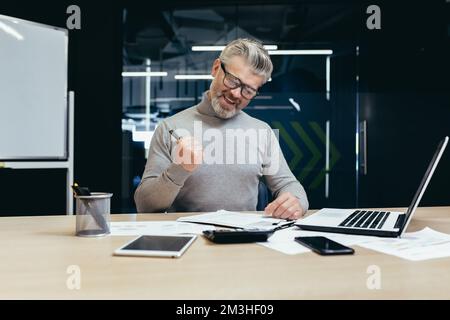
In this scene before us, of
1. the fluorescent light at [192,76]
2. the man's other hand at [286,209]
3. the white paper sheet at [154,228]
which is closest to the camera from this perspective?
the white paper sheet at [154,228]

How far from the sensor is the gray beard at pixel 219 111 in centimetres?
198

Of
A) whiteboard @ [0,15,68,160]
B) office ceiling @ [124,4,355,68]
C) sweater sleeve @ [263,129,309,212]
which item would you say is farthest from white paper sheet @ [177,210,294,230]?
office ceiling @ [124,4,355,68]

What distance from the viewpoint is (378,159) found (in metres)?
4.25

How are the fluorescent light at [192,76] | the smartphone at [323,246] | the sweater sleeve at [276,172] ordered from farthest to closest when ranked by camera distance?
the fluorescent light at [192,76]
the sweater sleeve at [276,172]
the smartphone at [323,246]

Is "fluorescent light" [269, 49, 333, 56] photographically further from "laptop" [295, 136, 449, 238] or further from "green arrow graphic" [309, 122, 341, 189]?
"laptop" [295, 136, 449, 238]

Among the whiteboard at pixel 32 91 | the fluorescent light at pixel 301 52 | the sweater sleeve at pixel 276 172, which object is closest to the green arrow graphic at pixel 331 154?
the fluorescent light at pixel 301 52

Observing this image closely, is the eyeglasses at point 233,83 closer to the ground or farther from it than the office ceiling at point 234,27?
closer to the ground

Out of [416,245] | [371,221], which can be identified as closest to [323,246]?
[416,245]

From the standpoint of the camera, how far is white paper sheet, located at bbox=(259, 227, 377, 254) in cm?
95

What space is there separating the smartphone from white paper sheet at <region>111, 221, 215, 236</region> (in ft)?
1.02

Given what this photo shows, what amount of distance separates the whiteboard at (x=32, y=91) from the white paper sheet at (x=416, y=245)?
267 cm

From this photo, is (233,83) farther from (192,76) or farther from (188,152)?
(192,76)

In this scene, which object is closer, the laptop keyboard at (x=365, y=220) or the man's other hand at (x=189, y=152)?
the laptop keyboard at (x=365, y=220)

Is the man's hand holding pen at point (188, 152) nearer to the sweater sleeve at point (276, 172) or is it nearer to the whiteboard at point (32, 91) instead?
the sweater sleeve at point (276, 172)
